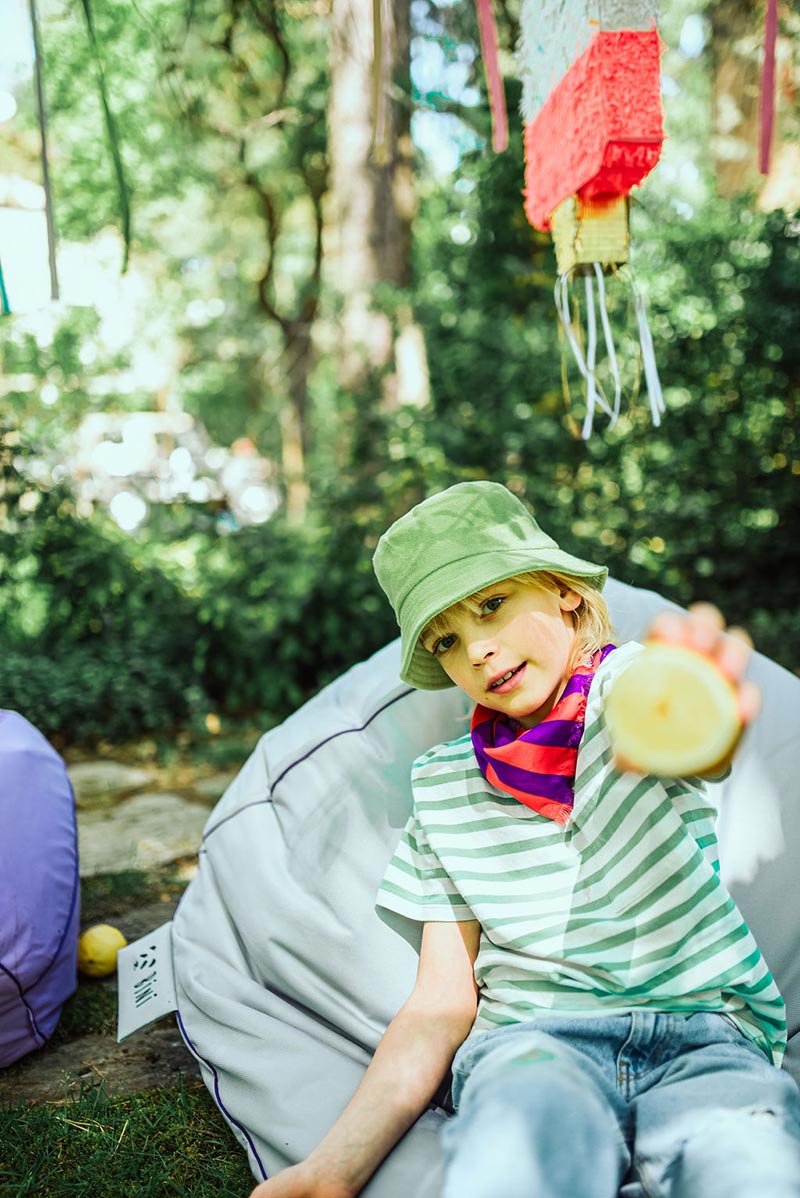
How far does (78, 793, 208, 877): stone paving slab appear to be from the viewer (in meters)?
3.63

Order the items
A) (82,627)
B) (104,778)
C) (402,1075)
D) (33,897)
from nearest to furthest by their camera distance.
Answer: (402,1075)
(33,897)
(104,778)
(82,627)

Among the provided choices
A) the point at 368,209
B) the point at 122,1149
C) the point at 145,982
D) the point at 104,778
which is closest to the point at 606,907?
the point at 122,1149

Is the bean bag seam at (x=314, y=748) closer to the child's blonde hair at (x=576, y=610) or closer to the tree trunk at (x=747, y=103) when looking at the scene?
the child's blonde hair at (x=576, y=610)

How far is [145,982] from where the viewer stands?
7.80 feet

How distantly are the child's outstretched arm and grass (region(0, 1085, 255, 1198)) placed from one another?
45 centimetres

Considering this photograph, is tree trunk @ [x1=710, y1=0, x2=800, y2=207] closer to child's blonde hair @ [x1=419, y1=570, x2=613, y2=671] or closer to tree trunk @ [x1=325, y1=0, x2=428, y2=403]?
tree trunk @ [x1=325, y1=0, x2=428, y2=403]

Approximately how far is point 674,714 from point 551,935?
453mm

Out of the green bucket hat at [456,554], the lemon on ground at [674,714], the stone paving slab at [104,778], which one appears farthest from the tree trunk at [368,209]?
the lemon on ground at [674,714]

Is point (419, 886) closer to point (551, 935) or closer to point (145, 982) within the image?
point (551, 935)

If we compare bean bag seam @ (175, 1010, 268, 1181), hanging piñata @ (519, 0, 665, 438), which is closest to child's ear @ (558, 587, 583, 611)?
hanging piñata @ (519, 0, 665, 438)

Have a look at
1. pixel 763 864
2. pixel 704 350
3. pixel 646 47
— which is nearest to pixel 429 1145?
pixel 763 864

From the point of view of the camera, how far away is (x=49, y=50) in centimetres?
925

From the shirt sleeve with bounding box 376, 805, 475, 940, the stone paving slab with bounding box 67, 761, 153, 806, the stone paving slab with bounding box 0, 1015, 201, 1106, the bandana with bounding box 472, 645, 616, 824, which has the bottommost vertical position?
the stone paving slab with bounding box 67, 761, 153, 806

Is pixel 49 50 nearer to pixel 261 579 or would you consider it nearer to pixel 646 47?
pixel 261 579
